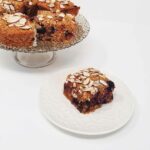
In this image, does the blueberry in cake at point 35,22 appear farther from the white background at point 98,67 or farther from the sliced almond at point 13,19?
the white background at point 98,67

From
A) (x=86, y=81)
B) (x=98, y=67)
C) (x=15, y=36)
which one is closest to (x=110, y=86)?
(x=86, y=81)

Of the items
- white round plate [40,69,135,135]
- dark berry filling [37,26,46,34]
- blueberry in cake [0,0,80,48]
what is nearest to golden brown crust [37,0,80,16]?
blueberry in cake [0,0,80,48]

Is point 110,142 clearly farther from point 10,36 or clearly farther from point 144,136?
point 10,36

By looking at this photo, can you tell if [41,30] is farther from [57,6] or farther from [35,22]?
[57,6]

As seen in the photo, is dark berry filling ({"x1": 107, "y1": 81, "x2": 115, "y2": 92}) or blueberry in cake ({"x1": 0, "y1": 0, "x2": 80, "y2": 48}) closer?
dark berry filling ({"x1": 107, "y1": 81, "x2": 115, "y2": 92})

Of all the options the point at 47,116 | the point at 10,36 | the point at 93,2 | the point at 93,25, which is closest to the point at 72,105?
the point at 47,116

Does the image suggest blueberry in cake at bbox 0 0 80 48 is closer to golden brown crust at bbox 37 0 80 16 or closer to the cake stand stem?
golden brown crust at bbox 37 0 80 16
